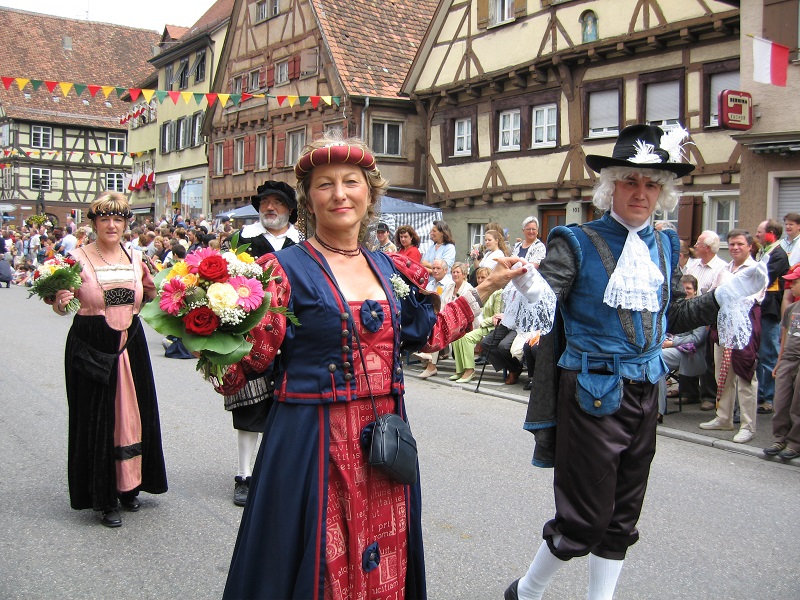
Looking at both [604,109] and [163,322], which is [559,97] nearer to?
[604,109]

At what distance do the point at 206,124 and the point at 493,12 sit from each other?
1754 centimetres

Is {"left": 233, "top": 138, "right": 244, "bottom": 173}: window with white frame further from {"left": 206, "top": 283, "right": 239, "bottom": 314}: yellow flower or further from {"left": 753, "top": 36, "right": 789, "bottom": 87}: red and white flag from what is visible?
{"left": 206, "top": 283, "right": 239, "bottom": 314}: yellow flower

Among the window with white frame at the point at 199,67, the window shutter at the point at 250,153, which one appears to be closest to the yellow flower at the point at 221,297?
the window shutter at the point at 250,153

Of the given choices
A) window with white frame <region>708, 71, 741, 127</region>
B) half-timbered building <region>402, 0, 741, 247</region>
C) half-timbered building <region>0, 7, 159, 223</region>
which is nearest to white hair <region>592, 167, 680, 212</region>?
half-timbered building <region>402, 0, 741, 247</region>

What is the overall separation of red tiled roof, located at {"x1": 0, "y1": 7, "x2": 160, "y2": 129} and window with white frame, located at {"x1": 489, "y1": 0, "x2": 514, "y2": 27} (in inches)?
1564

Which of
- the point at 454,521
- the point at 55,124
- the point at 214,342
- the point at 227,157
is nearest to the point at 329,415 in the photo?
the point at 214,342

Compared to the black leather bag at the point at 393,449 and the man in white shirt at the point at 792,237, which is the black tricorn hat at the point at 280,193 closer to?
the black leather bag at the point at 393,449

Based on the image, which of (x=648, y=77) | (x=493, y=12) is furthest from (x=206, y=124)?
(x=648, y=77)

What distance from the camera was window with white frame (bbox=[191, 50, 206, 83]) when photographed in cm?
3534

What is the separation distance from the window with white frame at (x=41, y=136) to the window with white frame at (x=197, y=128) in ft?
76.3

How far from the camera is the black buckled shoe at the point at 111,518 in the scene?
205 inches

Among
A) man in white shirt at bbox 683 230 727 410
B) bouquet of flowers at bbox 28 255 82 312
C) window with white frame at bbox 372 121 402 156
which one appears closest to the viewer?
bouquet of flowers at bbox 28 255 82 312

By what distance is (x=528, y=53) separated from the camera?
62.7 feet

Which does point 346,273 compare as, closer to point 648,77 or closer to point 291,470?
point 291,470
